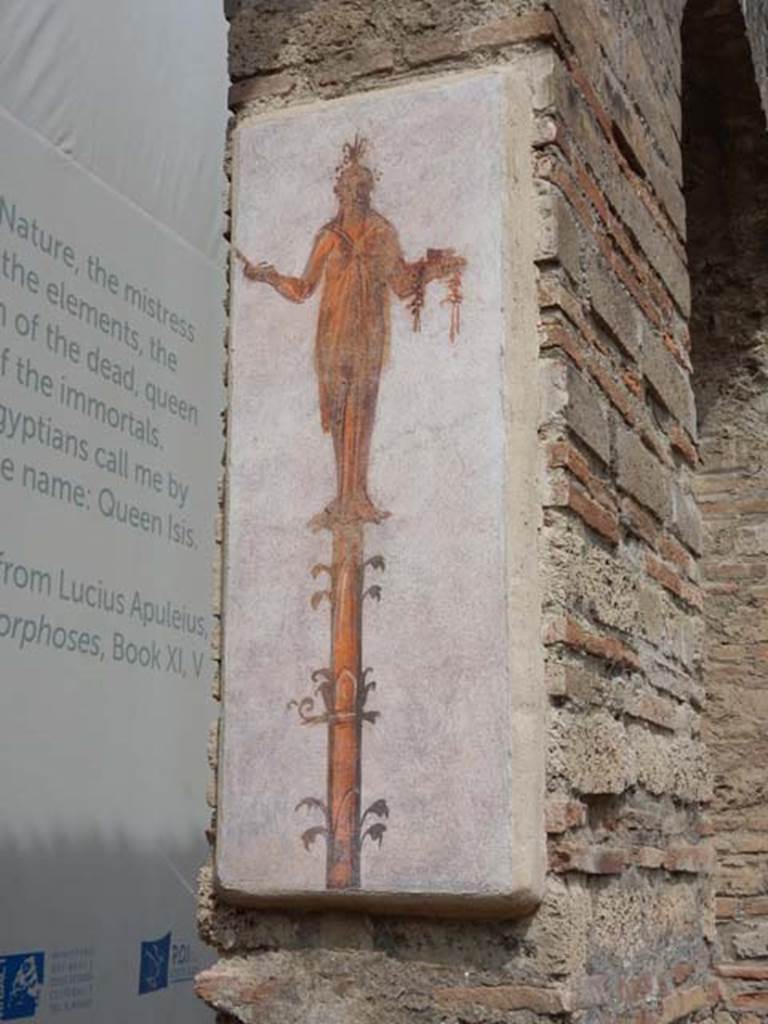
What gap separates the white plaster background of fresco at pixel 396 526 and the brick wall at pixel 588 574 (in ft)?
0.32

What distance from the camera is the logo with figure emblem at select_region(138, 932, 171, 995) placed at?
16.5ft

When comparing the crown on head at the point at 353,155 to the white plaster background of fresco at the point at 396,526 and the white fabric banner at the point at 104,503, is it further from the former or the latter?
the white fabric banner at the point at 104,503

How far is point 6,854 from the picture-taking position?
14.6ft

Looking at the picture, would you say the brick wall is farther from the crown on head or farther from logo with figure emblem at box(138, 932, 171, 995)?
logo with figure emblem at box(138, 932, 171, 995)

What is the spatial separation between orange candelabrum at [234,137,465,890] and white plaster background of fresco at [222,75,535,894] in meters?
0.02

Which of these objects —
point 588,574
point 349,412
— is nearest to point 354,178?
point 349,412

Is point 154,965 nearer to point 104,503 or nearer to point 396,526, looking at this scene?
point 104,503

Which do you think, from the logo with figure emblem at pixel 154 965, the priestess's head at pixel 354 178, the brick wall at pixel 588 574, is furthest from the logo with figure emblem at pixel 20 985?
the priestess's head at pixel 354 178

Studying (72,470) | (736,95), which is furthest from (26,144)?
(736,95)

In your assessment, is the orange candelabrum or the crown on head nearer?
the orange candelabrum

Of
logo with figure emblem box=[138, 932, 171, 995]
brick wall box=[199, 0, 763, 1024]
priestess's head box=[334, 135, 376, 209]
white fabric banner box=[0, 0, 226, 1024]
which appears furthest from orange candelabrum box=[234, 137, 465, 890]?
logo with figure emblem box=[138, 932, 171, 995]

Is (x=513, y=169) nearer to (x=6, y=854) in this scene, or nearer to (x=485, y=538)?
(x=485, y=538)

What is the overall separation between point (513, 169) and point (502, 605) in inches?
27.5

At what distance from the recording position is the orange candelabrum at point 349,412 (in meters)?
2.36
